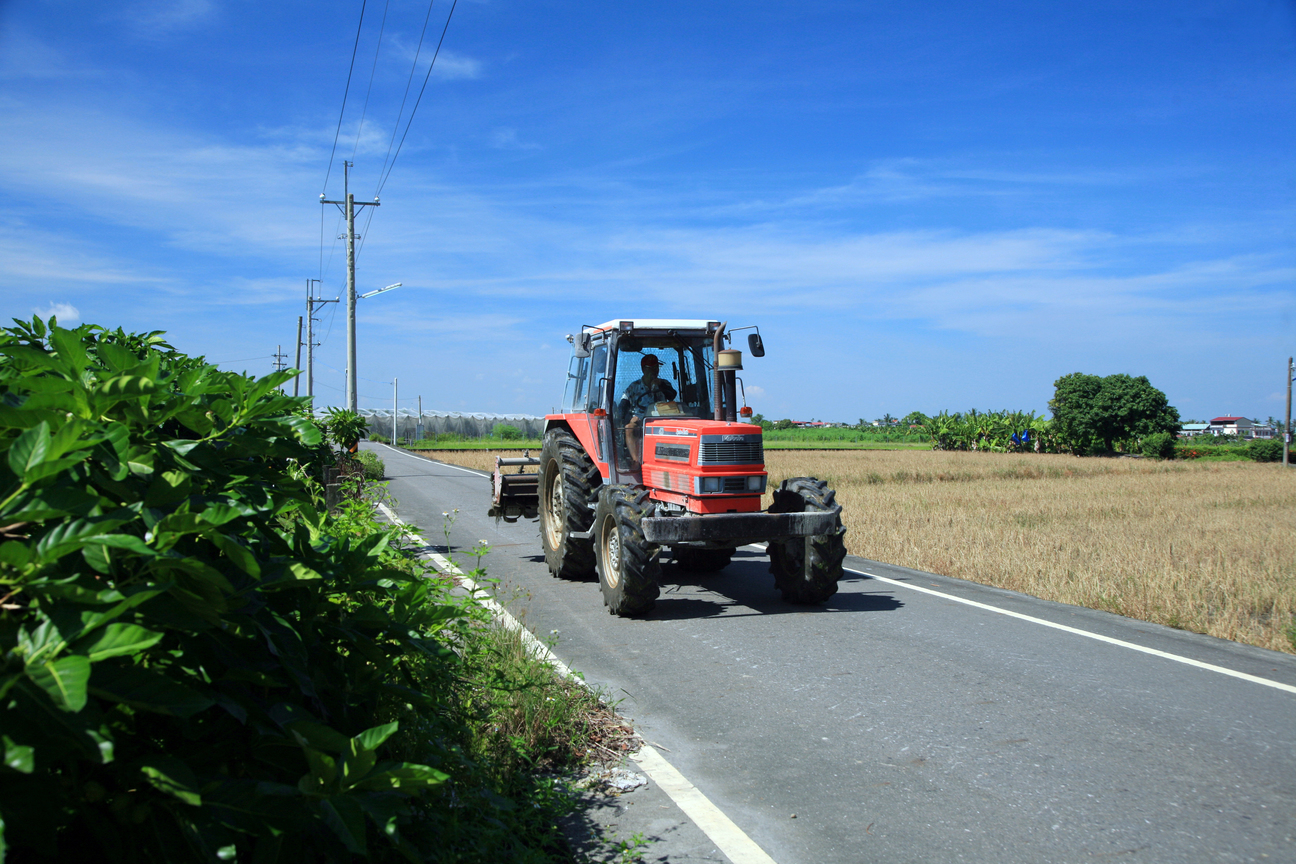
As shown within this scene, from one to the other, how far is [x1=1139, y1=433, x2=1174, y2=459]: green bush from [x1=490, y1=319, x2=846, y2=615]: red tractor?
169 feet

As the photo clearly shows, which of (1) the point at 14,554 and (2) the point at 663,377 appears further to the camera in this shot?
(2) the point at 663,377

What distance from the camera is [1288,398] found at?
47.8 m

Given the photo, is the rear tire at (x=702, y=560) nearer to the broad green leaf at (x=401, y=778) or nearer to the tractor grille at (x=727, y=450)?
the tractor grille at (x=727, y=450)

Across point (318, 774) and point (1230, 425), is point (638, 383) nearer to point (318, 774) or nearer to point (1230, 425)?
point (318, 774)

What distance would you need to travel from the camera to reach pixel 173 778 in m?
1.51

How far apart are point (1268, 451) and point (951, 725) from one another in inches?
Result: 2199

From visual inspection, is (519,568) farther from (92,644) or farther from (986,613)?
(92,644)

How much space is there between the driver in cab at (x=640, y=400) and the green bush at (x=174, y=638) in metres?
6.50

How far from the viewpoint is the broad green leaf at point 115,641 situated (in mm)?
1346

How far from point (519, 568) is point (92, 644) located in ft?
27.3

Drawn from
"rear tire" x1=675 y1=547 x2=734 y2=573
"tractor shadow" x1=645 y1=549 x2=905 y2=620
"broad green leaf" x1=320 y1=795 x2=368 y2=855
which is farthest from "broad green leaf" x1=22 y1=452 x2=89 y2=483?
"rear tire" x1=675 y1=547 x2=734 y2=573

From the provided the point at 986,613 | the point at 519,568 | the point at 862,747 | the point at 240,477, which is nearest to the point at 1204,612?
the point at 986,613

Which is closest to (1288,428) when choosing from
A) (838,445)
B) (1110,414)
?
(1110,414)

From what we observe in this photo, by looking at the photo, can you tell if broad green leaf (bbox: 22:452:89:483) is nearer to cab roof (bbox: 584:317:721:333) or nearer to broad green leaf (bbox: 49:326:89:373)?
broad green leaf (bbox: 49:326:89:373)
